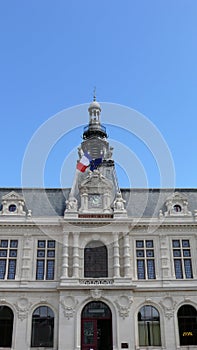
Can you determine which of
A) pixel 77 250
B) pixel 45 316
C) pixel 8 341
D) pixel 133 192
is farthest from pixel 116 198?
pixel 8 341

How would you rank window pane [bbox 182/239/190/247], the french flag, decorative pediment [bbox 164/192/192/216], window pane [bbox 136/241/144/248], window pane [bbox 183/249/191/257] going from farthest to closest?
the french flag < decorative pediment [bbox 164/192/192/216] < window pane [bbox 182/239/190/247] < window pane [bbox 136/241/144/248] < window pane [bbox 183/249/191/257]

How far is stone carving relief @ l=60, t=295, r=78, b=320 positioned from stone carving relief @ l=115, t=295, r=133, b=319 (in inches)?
127

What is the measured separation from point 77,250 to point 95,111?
60.1 feet

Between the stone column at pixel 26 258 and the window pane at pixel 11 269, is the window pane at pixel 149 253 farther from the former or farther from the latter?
the window pane at pixel 11 269

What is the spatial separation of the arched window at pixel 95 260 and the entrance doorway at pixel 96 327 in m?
2.29

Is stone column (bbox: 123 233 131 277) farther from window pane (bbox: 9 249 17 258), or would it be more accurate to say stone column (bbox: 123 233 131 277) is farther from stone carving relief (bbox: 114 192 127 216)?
window pane (bbox: 9 249 17 258)

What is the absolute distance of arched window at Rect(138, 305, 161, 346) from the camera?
27.6 meters

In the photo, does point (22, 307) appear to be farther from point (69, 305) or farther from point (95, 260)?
point (95, 260)

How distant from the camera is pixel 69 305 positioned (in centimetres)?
2761

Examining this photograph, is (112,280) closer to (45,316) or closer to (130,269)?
(130,269)

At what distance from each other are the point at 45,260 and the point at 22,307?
3953 millimetres

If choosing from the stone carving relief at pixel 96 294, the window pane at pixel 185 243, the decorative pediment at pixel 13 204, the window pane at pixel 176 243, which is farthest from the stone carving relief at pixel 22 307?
the window pane at pixel 185 243

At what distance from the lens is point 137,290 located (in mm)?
28734

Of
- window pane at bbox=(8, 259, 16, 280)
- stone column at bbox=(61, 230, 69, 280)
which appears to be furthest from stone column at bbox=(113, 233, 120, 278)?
window pane at bbox=(8, 259, 16, 280)
